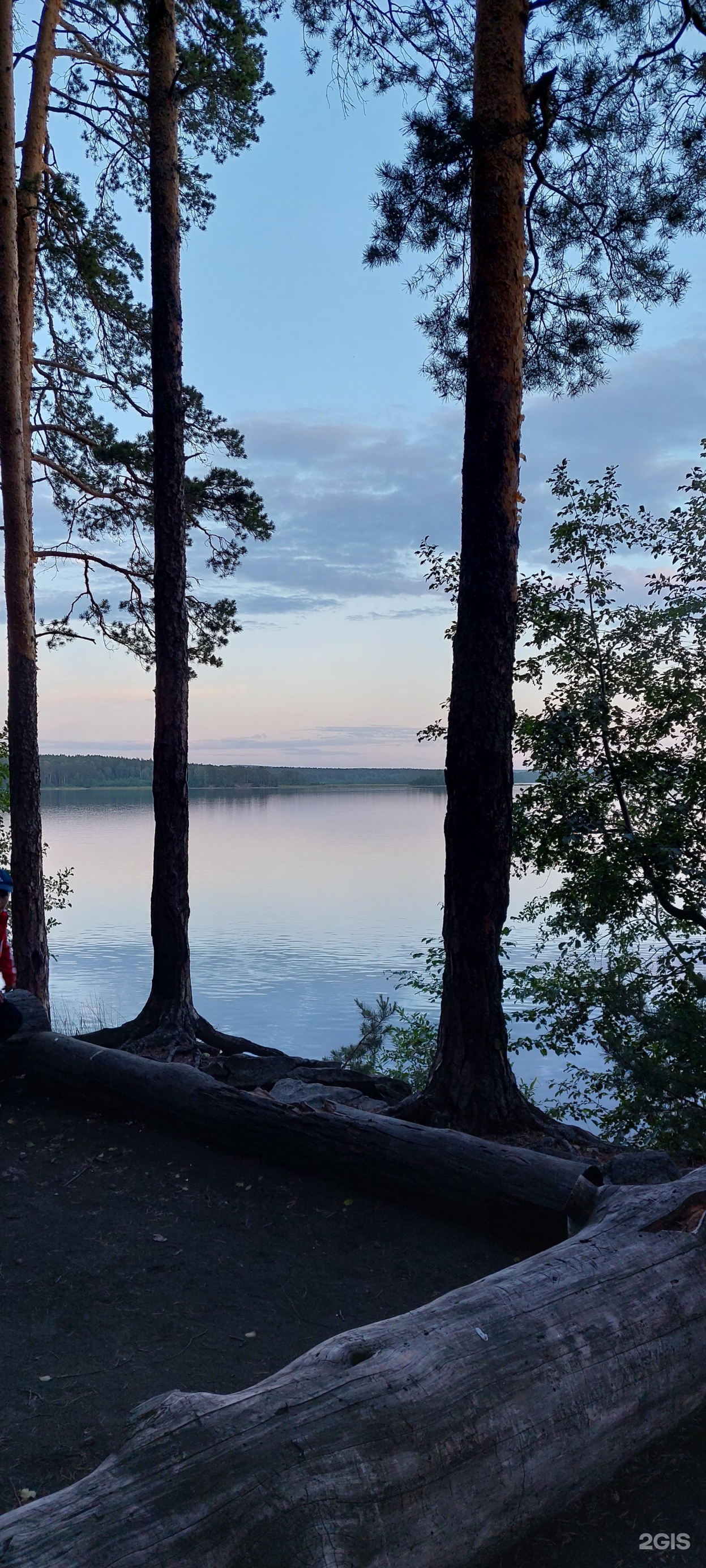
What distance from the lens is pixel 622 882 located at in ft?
24.7

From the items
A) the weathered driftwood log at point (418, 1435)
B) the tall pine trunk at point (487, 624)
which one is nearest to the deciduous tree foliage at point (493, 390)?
the tall pine trunk at point (487, 624)

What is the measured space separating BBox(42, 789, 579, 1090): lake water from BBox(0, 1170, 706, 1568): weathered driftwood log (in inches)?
442

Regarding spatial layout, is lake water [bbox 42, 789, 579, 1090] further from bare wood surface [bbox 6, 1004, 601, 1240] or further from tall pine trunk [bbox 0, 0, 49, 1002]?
bare wood surface [bbox 6, 1004, 601, 1240]

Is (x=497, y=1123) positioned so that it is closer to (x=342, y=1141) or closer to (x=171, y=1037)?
(x=342, y=1141)

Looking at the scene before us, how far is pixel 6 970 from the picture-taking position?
7.30 meters

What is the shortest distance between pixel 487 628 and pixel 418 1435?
4.71 meters

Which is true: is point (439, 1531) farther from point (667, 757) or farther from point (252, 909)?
point (252, 909)

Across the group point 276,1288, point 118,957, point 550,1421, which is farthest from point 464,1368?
point 118,957

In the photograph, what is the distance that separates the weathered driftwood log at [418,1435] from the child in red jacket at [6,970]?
15.3 feet

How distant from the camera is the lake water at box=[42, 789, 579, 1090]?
66.3 ft

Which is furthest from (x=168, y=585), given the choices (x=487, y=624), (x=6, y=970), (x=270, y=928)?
(x=270, y=928)
